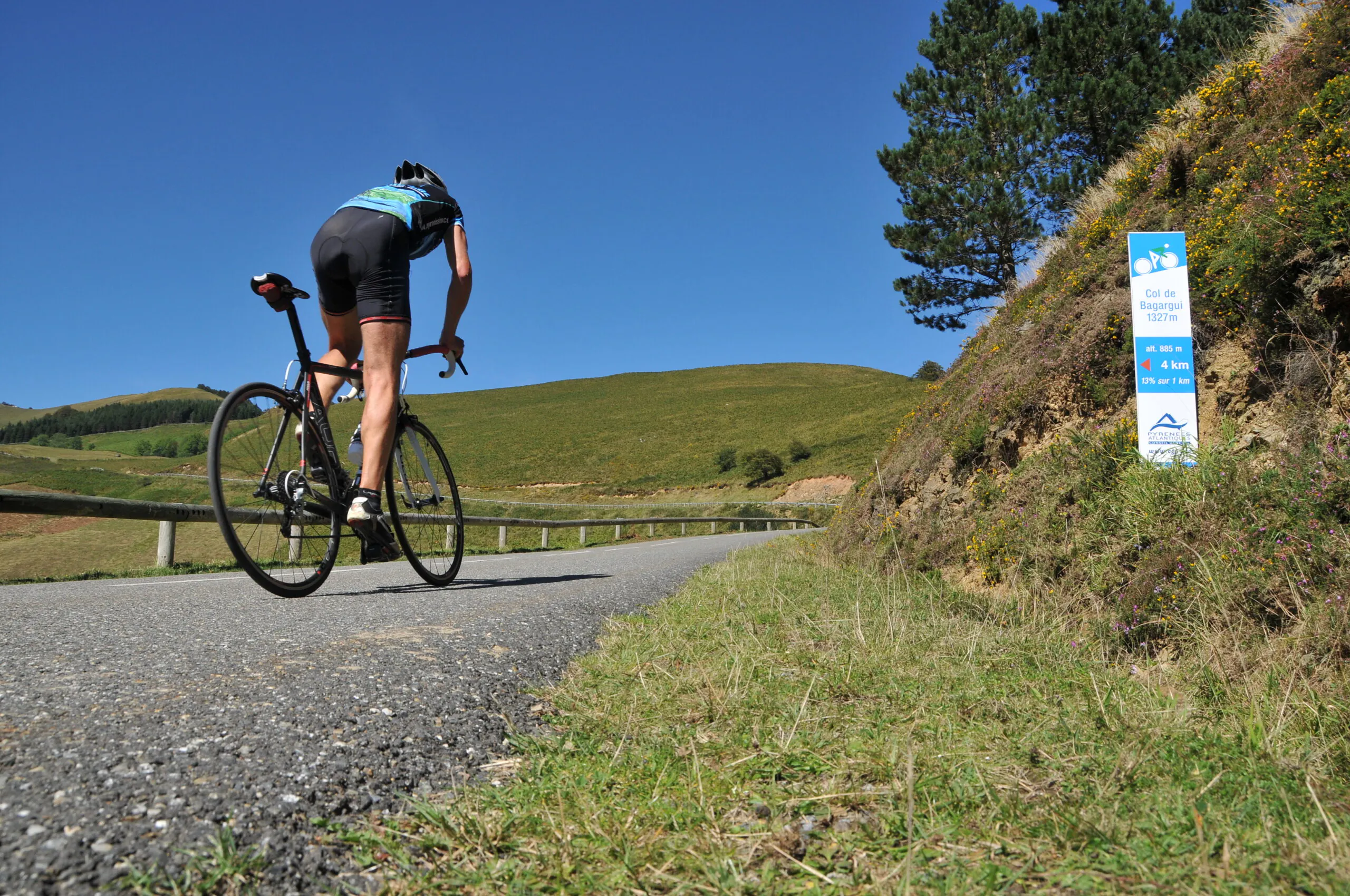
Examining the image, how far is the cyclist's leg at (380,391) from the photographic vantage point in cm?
405

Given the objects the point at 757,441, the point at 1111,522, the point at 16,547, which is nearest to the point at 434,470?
the point at 1111,522

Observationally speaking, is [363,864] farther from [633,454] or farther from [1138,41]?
[633,454]

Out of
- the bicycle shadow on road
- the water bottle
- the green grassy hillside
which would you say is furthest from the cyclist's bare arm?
the green grassy hillside

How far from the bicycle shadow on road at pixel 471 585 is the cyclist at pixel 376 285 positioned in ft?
2.28

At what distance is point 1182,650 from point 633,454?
6538cm

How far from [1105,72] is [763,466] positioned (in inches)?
1500

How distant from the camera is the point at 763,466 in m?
56.1

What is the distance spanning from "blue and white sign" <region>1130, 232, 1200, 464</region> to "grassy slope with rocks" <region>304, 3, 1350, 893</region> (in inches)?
6.5

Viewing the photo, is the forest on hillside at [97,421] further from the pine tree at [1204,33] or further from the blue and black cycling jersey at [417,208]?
the blue and black cycling jersey at [417,208]

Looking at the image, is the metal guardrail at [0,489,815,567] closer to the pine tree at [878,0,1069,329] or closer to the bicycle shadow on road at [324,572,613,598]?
the bicycle shadow on road at [324,572,613,598]

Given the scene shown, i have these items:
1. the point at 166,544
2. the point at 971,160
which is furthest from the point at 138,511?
the point at 971,160


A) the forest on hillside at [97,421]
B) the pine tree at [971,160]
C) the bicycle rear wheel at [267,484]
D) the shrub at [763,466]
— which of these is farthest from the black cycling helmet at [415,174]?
the forest on hillside at [97,421]

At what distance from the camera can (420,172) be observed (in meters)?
4.46

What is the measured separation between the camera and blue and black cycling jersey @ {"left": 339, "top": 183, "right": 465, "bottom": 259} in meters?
4.14
